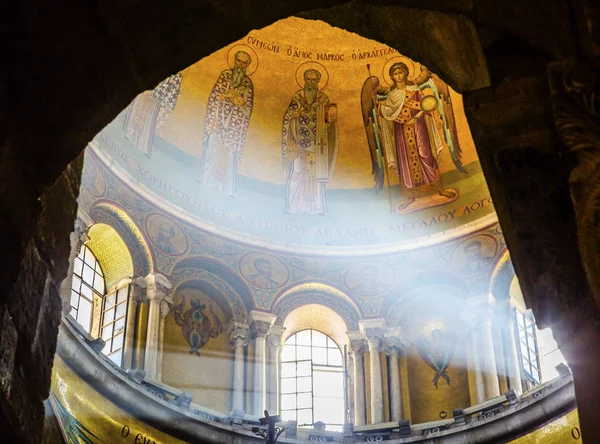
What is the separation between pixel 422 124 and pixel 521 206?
15.1 meters

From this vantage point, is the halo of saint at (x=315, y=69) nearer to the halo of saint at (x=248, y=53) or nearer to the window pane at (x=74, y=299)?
the halo of saint at (x=248, y=53)

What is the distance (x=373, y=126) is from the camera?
785 inches

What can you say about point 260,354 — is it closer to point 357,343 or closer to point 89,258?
point 357,343

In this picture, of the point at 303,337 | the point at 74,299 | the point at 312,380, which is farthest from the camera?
the point at 303,337

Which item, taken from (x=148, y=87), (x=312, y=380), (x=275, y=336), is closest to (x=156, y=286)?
(x=275, y=336)

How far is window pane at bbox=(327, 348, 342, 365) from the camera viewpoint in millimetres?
18984

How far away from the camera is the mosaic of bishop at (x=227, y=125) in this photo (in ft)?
62.8

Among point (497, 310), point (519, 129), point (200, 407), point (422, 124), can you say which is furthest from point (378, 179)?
point (519, 129)

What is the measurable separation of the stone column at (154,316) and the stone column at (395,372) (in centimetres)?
420

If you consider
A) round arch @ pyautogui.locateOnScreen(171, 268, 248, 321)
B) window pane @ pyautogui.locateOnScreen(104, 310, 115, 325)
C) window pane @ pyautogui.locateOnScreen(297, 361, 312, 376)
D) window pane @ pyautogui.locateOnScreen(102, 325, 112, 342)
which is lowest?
window pane @ pyautogui.locateOnScreen(102, 325, 112, 342)

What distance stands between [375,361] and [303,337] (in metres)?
1.72

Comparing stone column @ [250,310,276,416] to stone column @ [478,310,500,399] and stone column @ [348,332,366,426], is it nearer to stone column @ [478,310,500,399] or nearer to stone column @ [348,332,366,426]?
stone column @ [348,332,366,426]

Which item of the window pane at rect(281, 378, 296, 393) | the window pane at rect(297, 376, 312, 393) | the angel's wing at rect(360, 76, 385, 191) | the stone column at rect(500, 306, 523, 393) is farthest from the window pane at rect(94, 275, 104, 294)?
the stone column at rect(500, 306, 523, 393)

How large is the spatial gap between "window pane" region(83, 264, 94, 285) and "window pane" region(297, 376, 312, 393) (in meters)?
4.35
